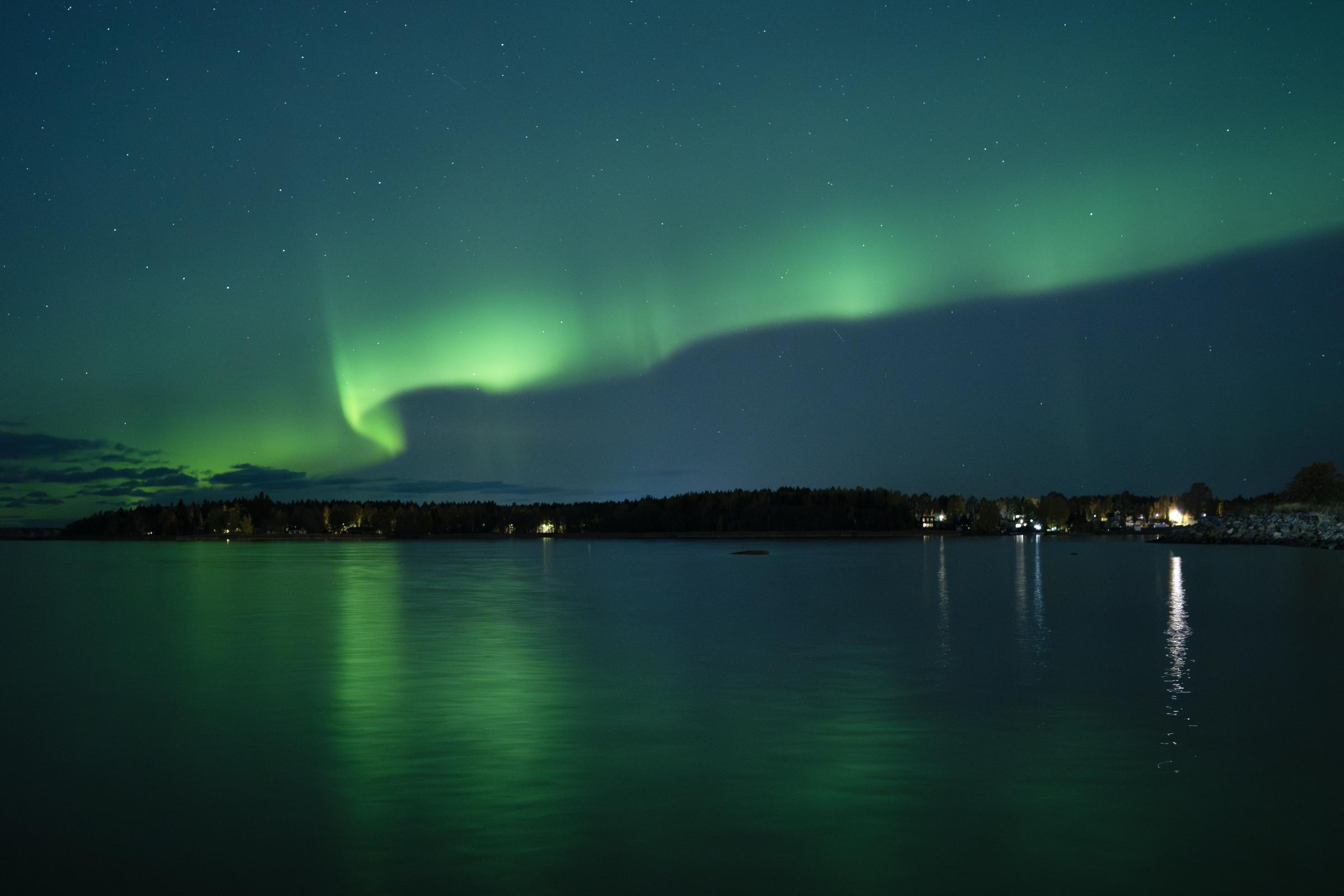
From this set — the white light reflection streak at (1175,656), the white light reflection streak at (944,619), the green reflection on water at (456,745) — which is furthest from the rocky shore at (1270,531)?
the green reflection on water at (456,745)

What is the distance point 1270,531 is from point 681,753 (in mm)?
151291

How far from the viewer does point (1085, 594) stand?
197ft

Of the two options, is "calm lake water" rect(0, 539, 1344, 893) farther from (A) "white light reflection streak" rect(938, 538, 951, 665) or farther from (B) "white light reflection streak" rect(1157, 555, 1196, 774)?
(A) "white light reflection streak" rect(938, 538, 951, 665)

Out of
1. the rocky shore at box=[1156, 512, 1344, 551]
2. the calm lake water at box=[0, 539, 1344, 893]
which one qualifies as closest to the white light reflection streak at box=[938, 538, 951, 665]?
A: the calm lake water at box=[0, 539, 1344, 893]

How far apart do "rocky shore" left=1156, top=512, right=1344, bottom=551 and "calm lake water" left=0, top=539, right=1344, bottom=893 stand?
95.7 m

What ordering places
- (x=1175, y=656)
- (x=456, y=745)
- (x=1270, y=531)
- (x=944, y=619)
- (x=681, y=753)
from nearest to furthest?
(x=681, y=753) < (x=456, y=745) < (x=1175, y=656) < (x=944, y=619) < (x=1270, y=531)

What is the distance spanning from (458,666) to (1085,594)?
42165 millimetres

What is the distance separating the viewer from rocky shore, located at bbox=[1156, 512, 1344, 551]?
4948 inches

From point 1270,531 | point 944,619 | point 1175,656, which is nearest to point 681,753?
point 1175,656

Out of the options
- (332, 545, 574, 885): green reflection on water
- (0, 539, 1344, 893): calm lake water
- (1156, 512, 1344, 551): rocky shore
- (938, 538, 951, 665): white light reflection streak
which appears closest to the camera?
(0, 539, 1344, 893): calm lake water

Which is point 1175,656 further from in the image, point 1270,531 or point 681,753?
point 1270,531

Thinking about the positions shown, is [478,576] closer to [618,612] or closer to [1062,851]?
[618,612]

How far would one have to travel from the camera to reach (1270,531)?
145500mm

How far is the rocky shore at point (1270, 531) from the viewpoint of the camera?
126 meters
